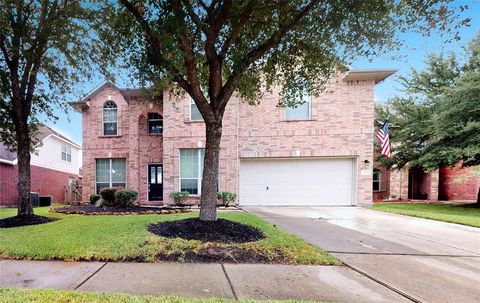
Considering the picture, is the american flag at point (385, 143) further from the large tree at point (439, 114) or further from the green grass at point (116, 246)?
the green grass at point (116, 246)

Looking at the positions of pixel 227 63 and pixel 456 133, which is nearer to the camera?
pixel 227 63

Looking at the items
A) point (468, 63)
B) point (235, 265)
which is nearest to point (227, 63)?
point (235, 265)

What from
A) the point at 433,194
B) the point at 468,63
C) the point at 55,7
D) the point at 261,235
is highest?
the point at 468,63

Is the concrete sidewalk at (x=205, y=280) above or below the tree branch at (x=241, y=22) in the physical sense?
below

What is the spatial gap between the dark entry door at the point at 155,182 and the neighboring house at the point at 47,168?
705 cm

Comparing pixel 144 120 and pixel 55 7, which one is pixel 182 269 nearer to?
pixel 55 7

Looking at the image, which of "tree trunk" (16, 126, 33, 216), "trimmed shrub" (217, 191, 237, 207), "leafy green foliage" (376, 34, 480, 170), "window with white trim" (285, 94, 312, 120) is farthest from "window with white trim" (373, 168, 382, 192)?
"tree trunk" (16, 126, 33, 216)

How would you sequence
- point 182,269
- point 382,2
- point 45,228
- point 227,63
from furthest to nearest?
point 227,63 < point 45,228 < point 382,2 < point 182,269

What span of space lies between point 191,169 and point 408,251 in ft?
31.7

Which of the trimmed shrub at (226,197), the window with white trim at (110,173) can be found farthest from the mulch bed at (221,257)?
the window with white trim at (110,173)

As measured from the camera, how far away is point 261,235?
5641 mm

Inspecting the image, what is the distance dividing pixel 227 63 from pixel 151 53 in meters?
2.06

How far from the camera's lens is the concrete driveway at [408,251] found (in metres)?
3.53

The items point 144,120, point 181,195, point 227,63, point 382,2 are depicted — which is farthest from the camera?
point 144,120
